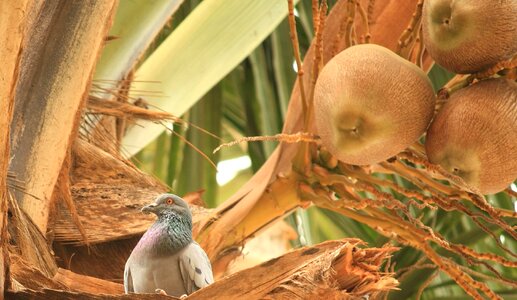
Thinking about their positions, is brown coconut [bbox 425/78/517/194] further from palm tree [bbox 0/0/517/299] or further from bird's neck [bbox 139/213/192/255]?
bird's neck [bbox 139/213/192/255]

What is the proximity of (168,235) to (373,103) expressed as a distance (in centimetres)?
43

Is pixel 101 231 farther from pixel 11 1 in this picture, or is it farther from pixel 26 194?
pixel 11 1

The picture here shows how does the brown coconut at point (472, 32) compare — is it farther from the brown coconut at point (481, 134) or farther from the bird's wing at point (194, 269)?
the bird's wing at point (194, 269)

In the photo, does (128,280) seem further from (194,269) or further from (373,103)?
Result: (373,103)

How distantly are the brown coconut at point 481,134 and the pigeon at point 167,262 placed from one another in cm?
41

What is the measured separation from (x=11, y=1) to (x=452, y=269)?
28.9 inches

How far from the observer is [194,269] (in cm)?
138

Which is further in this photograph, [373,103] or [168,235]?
[168,235]

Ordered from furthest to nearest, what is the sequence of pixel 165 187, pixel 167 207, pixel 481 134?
pixel 165 187
pixel 167 207
pixel 481 134

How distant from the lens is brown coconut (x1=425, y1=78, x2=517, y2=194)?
114 cm

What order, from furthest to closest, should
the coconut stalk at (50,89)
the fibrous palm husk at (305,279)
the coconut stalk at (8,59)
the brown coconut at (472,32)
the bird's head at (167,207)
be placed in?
1. the bird's head at (167,207)
2. the coconut stalk at (50,89)
3. the brown coconut at (472,32)
4. the fibrous palm husk at (305,279)
5. the coconut stalk at (8,59)

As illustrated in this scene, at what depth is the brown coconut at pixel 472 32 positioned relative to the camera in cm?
113

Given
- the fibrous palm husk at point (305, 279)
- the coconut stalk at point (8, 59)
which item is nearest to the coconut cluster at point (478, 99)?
the fibrous palm husk at point (305, 279)

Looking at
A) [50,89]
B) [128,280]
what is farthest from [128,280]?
[50,89]
